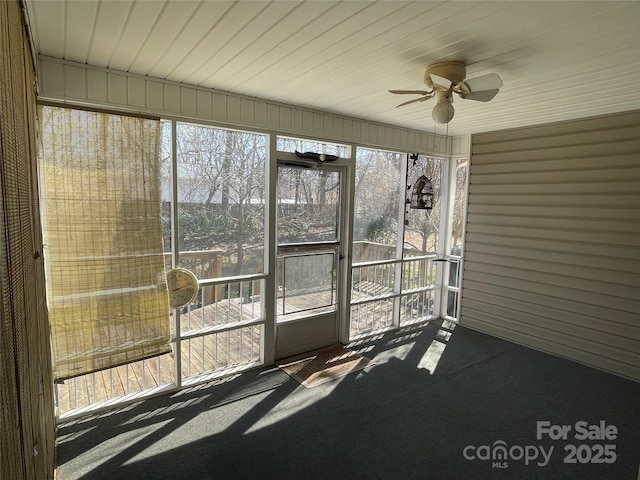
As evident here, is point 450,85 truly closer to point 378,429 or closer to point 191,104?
point 191,104

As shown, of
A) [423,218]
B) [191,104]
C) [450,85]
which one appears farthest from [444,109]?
[423,218]

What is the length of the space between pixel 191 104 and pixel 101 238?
119cm

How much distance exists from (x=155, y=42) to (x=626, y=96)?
340cm

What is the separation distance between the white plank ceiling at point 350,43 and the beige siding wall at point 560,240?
0.74 meters

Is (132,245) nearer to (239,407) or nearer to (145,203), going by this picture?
(145,203)

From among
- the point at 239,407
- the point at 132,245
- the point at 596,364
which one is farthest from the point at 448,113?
the point at 596,364

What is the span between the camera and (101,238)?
8.32 ft

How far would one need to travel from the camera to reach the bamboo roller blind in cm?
238

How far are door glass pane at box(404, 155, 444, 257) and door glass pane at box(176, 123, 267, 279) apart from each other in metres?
1.98

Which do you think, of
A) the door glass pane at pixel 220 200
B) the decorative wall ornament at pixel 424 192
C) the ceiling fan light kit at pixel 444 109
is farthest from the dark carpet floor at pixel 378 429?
the ceiling fan light kit at pixel 444 109

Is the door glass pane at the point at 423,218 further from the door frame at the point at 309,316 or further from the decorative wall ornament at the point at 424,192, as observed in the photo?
the door frame at the point at 309,316

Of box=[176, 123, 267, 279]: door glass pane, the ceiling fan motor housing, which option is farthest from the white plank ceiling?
box=[176, 123, 267, 279]: door glass pane

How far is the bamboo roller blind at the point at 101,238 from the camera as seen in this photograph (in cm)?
238

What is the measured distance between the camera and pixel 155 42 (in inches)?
80.7
